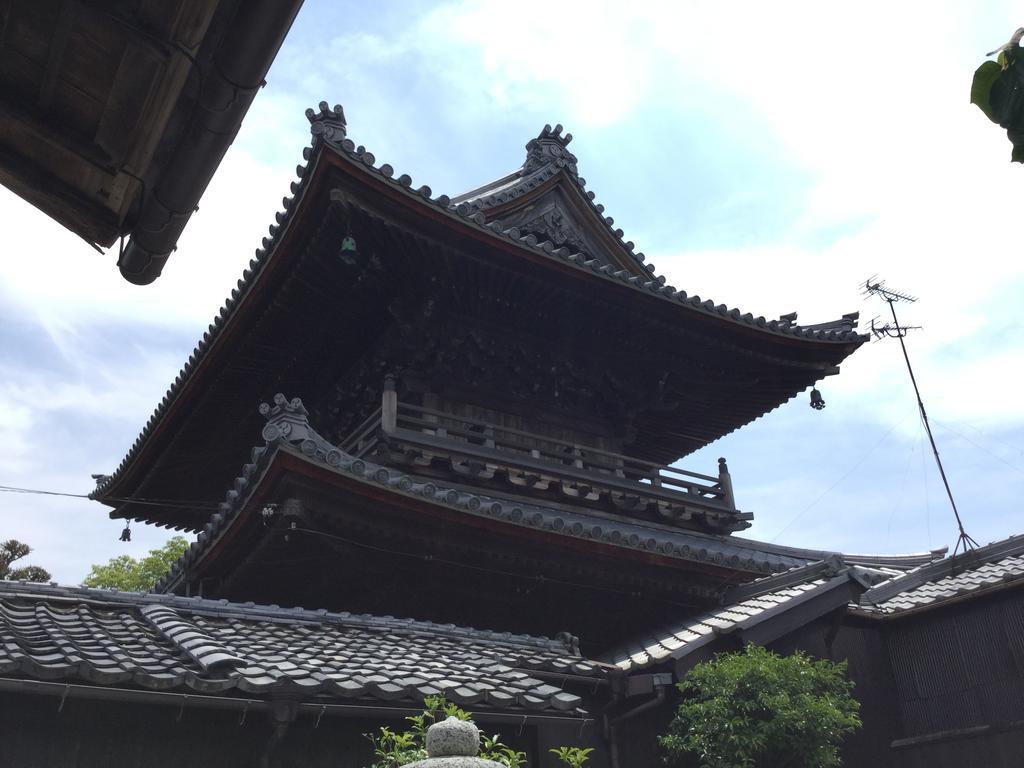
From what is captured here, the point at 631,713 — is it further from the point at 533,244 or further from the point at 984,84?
the point at 984,84

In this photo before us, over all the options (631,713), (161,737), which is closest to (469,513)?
(631,713)

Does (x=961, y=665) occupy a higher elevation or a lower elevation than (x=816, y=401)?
lower

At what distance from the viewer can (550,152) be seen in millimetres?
14531

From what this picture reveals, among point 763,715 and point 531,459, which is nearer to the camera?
point 763,715

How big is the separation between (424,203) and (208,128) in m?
6.81

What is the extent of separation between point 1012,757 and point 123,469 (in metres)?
13.0

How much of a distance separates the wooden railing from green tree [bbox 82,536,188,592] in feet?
59.0

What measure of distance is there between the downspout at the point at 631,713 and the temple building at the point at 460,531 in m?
0.03

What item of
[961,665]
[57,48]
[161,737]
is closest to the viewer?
[57,48]

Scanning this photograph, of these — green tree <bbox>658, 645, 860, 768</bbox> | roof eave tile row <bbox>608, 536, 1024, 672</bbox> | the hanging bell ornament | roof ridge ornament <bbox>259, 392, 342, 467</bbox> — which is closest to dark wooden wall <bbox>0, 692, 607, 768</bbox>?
roof ridge ornament <bbox>259, 392, 342, 467</bbox>

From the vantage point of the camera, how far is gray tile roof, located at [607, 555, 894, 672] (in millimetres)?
8797

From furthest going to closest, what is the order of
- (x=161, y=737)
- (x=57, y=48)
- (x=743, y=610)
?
1. (x=743, y=610)
2. (x=161, y=737)
3. (x=57, y=48)

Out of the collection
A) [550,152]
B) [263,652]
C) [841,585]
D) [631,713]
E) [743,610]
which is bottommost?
[631,713]

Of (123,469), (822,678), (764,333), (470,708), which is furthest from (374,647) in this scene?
(123,469)
